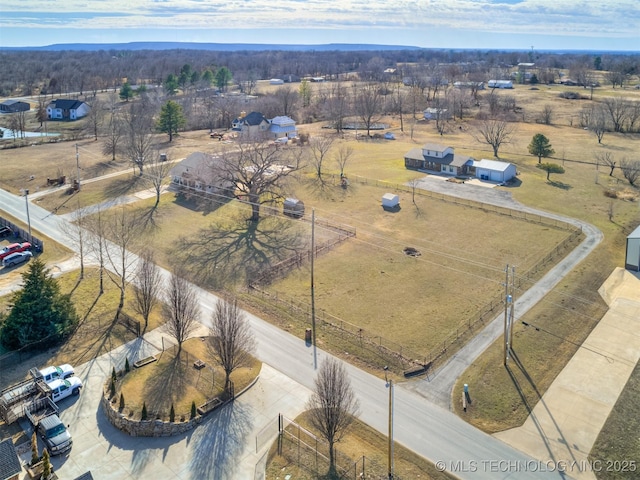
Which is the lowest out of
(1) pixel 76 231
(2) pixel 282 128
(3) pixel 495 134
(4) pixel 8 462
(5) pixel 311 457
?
(5) pixel 311 457

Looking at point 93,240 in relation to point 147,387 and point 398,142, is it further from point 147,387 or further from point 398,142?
point 398,142

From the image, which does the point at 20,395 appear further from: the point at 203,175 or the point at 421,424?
the point at 203,175

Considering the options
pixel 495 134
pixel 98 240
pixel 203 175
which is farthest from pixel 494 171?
pixel 98 240

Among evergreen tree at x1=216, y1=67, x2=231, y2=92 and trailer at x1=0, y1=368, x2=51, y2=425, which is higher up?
evergreen tree at x1=216, y1=67, x2=231, y2=92

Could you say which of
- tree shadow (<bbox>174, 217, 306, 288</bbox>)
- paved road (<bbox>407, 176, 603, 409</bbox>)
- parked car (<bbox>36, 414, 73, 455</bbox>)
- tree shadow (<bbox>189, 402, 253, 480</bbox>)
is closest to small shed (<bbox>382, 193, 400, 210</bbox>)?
paved road (<bbox>407, 176, 603, 409</bbox>)

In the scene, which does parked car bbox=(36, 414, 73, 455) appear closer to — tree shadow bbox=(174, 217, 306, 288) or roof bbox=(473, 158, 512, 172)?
tree shadow bbox=(174, 217, 306, 288)

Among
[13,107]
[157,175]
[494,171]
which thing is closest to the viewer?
Answer: [157,175]

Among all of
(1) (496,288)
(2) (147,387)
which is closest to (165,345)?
(2) (147,387)
